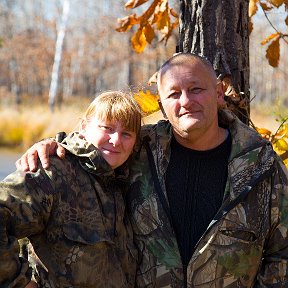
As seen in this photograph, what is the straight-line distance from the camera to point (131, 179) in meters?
2.80

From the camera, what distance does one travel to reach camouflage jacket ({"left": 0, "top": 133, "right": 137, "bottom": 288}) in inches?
90.9

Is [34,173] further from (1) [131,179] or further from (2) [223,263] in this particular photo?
(2) [223,263]

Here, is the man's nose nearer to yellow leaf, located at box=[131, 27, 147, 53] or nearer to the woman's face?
the woman's face

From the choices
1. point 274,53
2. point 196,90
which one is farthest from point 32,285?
point 274,53

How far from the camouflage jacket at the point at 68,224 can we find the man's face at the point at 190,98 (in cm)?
42

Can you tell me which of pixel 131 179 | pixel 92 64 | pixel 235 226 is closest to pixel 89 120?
pixel 131 179

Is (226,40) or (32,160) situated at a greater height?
(226,40)

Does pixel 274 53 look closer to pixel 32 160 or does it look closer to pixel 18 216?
pixel 32 160

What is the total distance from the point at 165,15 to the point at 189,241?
167 cm

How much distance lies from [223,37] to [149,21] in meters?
0.58

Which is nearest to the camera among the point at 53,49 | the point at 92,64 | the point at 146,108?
the point at 146,108

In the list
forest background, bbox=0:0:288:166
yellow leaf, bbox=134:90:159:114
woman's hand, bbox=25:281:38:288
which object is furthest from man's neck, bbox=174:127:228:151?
forest background, bbox=0:0:288:166

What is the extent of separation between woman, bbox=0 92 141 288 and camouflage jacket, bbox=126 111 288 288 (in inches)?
3.8

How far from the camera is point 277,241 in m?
2.70
